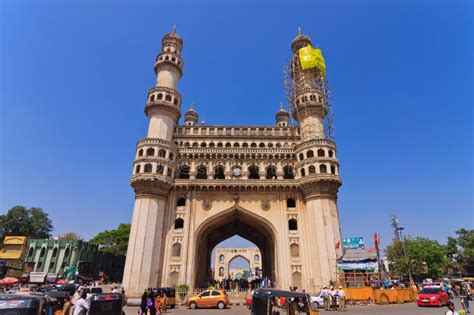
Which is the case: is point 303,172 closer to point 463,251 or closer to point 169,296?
point 169,296

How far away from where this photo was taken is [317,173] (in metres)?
32.4

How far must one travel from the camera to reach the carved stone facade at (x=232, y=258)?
77.2m

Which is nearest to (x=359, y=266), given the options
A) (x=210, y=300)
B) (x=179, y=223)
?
(x=210, y=300)

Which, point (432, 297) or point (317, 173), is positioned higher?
point (317, 173)

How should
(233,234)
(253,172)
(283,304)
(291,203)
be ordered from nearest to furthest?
(283,304) → (291,203) → (253,172) → (233,234)

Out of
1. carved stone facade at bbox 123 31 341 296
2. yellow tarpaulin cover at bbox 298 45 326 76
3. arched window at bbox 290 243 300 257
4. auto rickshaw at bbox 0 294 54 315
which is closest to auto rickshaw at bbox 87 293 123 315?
auto rickshaw at bbox 0 294 54 315

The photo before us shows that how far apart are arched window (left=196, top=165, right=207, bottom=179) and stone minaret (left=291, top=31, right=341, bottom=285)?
11.5 metres

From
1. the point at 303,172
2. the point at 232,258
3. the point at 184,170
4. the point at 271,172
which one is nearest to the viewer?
the point at 303,172

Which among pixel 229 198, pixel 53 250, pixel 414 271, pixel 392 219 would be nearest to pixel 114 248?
pixel 53 250

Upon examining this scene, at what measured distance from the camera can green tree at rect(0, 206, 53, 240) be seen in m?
58.1

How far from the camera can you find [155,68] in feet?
135

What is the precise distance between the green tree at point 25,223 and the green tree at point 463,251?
83.7 m

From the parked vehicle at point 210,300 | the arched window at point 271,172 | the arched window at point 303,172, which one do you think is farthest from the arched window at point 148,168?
the arched window at point 303,172

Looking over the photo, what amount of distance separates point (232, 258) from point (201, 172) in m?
51.2
